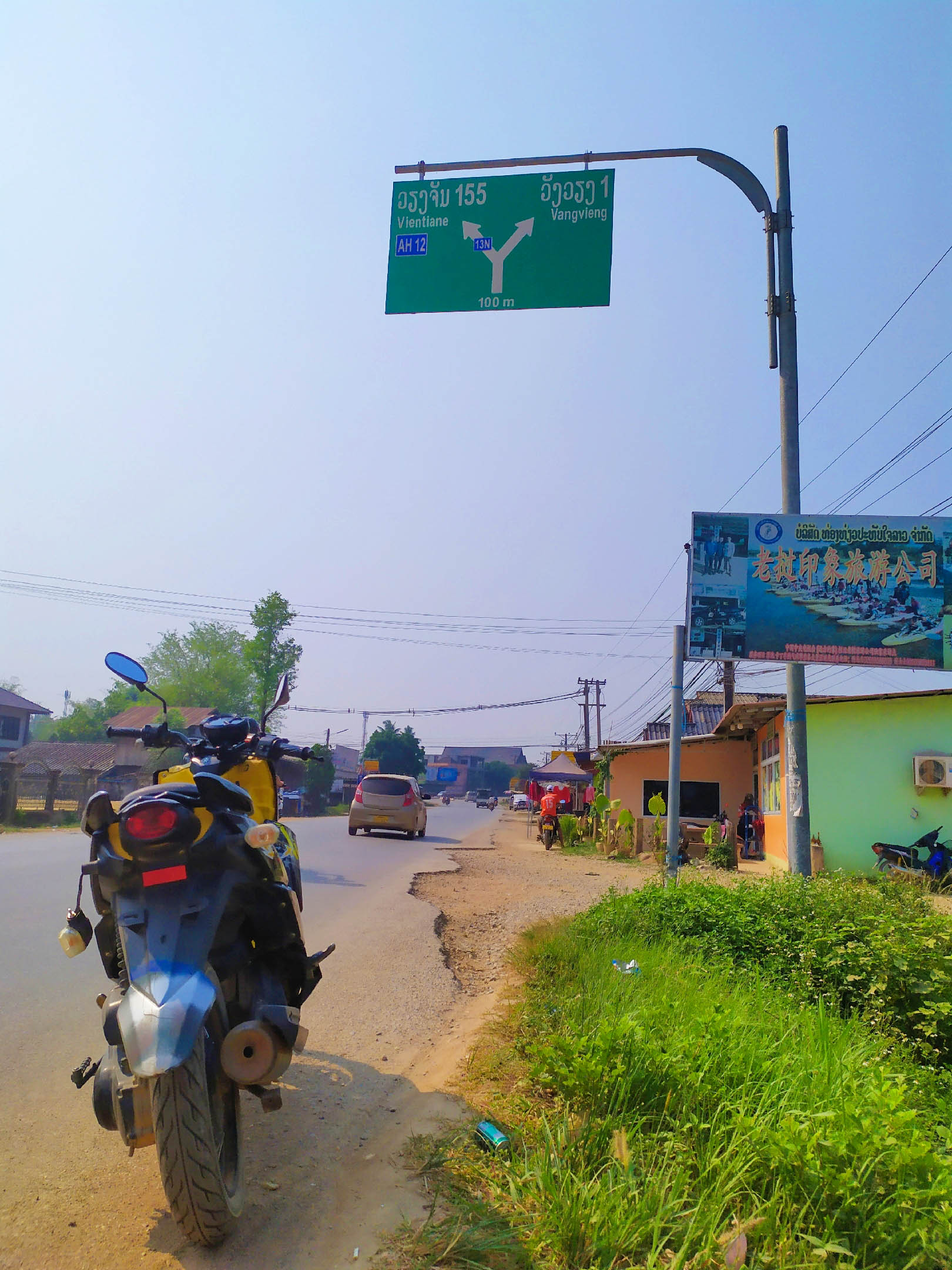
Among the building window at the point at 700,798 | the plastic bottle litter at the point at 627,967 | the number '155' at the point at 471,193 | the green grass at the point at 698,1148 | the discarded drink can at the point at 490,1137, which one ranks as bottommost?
the discarded drink can at the point at 490,1137

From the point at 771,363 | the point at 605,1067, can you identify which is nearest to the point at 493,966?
the point at 605,1067

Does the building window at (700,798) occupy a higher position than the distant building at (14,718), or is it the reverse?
the distant building at (14,718)

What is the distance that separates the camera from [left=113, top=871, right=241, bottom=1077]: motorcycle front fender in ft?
8.12

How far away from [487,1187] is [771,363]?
22.7ft

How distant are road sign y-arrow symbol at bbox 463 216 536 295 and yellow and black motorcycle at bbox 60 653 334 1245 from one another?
509 cm

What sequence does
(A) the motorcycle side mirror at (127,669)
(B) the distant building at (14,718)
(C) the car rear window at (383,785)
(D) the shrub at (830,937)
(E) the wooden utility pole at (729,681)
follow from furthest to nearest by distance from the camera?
1. (B) the distant building at (14,718)
2. (E) the wooden utility pole at (729,681)
3. (C) the car rear window at (383,785)
4. (D) the shrub at (830,937)
5. (A) the motorcycle side mirror at (127,669)

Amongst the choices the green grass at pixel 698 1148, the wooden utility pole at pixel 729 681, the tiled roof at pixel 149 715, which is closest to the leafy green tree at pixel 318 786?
the tiled roof at pixel 149 715

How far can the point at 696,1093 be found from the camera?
3258mm

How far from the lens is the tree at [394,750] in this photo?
2876 inches

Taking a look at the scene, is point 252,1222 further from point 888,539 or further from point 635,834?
point 635,834

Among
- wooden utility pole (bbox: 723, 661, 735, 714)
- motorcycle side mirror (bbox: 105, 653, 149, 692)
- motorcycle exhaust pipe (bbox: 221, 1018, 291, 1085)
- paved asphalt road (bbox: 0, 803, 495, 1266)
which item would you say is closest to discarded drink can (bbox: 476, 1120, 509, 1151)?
paved asphalt road (bbox: 0, 803, 495, 1266)

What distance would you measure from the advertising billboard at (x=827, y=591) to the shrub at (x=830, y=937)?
3.46 metres

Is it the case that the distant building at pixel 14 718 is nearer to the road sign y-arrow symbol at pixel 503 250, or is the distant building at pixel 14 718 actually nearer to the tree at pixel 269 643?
the tree at pixel 269 643

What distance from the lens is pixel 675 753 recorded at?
36.9 feet
